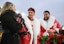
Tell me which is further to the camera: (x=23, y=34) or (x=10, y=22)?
(x=23, y=34)

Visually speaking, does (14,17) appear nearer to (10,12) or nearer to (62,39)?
(10,12)

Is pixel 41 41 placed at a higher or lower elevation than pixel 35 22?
lower

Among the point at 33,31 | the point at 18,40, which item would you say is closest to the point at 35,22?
the point at 33,31

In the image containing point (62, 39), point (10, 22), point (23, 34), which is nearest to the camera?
point (10, 22)

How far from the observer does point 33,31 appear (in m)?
6.77

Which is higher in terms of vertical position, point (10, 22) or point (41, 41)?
point (10, 22)

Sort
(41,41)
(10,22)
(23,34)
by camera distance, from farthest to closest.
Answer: (41,41), (23,34), (10,22)

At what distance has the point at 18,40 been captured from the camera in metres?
5.37

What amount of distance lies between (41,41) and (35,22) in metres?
0.55

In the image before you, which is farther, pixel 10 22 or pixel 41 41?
pixel 41 41

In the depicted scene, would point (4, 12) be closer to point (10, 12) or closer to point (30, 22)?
point (10, 12)

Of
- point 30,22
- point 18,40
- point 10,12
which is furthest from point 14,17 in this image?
point 30,22

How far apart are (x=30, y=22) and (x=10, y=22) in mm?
1483

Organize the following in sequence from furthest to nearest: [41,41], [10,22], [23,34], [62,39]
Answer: [41,41], [62,39], [23,34], [10,22]
